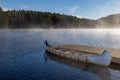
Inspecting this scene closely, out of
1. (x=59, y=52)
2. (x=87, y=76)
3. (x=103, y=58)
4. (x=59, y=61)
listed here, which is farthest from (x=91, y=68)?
(x=59, y=52)

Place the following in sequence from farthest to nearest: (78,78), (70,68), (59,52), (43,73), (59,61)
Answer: (59,52)
(59,61)
(70,68)
(43,73)
(78,78)

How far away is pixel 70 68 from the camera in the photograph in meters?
36.6

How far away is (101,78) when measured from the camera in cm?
3111

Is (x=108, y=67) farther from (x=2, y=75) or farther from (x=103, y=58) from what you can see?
(x=2, y=75)

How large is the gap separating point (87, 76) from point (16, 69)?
11.6m

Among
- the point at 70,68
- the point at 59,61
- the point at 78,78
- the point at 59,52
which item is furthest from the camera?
the point at 59,52

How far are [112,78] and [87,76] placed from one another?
3685mm

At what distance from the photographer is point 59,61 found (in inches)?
1676

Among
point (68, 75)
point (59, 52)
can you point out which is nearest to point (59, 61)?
point (59, 52)

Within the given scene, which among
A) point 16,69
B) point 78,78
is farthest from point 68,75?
point 16,69

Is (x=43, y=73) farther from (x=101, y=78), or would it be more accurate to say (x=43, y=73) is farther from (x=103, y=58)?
(x=103, y=58)

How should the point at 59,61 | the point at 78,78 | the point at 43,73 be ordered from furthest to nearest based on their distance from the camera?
1. the point at 59,61
2. the point at 43,73
3. the point at 78,78

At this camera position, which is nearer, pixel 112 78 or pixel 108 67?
pixel 112 78

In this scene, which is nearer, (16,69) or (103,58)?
(16,69)
